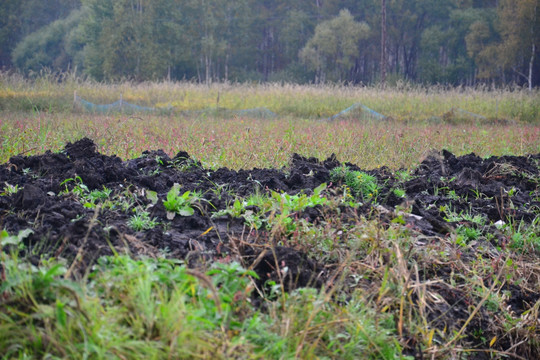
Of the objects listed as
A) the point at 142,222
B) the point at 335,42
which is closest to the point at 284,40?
the point at 335,42

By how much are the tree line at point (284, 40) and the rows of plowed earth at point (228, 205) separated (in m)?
29.1

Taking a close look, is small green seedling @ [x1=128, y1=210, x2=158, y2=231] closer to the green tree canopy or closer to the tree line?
the tree line

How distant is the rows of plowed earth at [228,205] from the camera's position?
243 cm

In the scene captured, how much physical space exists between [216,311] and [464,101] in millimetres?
17262

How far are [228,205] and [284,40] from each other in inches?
1854

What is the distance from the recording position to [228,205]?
3.33 m

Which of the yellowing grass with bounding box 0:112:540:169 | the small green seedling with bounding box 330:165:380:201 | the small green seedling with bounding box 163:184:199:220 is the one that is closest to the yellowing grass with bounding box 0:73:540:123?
the yellowing grass with bounding box 0:112:540:169

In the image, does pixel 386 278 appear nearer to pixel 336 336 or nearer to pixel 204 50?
pixel 336 336

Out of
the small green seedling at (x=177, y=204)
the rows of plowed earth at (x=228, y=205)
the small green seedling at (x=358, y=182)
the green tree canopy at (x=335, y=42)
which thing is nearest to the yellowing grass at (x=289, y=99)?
the rows of plowed earth at (x=228, y=205)

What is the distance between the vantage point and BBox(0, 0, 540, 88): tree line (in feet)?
120

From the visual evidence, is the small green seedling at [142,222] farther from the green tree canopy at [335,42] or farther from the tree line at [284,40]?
the green tree canopy at [335,42]

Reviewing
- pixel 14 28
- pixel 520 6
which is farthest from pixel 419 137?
pixel 14 28

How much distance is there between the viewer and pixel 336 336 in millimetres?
1978

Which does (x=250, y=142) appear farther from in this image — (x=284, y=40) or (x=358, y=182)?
(x=284, y=40)
